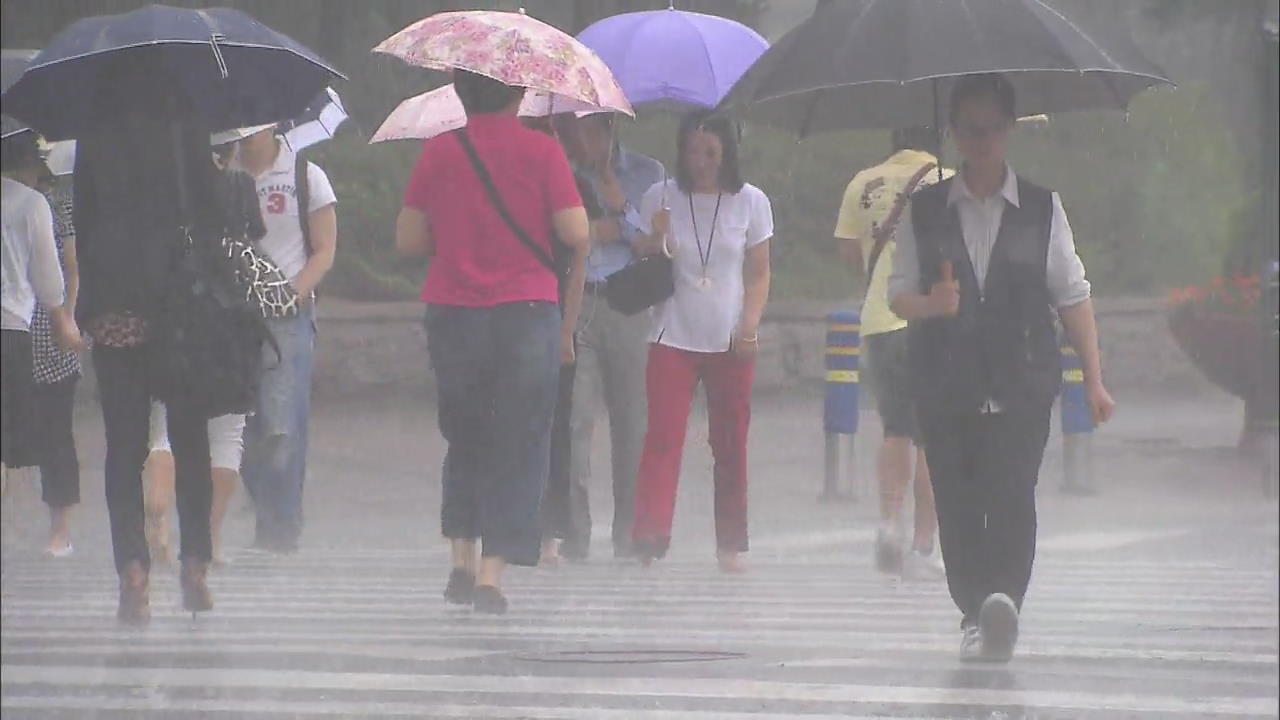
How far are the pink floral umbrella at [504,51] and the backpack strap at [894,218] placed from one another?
0.86m

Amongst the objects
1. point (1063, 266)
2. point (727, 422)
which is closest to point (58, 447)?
point (727, 422)

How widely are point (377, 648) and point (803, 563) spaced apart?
4.67 feet

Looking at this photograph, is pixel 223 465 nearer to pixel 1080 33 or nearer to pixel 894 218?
pixel 894 218

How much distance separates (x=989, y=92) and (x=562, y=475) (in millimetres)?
1643

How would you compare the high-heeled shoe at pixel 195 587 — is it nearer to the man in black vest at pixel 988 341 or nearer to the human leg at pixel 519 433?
the human leg at pixel 519 433

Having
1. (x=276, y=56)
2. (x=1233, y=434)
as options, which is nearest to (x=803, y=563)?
(x=276, y=56)

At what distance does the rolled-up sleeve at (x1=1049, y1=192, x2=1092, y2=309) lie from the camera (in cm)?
722

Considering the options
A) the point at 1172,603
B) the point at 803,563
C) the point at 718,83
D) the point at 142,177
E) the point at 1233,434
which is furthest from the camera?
the point at 1233,434

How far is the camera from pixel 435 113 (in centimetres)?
725

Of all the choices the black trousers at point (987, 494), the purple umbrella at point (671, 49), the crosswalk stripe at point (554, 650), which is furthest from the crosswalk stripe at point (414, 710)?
the purple umbrella at point (671, 49)

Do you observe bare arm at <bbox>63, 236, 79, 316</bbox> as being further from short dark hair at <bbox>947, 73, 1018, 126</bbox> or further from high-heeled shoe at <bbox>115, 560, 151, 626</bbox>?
short dark hair at <bbox>947, 73, 1018, 126</bbox>

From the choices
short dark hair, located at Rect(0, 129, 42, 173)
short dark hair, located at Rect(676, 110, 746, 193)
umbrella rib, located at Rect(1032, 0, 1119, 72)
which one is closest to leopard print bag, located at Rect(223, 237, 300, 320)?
short dark hair, located at Rect(0, 129, 42, 173)

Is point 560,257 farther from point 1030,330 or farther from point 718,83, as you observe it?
point 1030,330

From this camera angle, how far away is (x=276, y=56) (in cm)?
705
